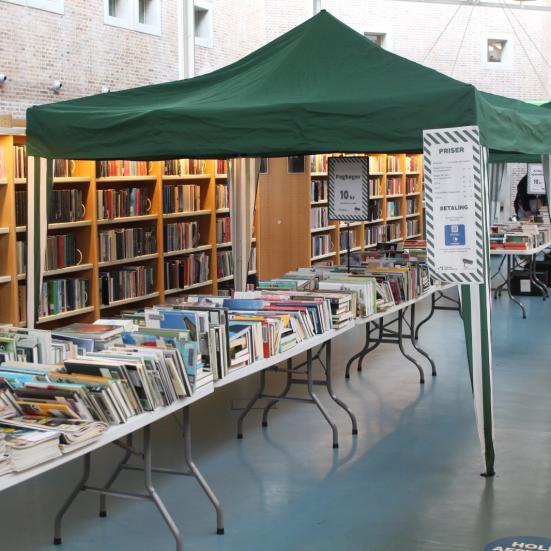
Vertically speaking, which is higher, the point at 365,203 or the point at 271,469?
the point at 365,203

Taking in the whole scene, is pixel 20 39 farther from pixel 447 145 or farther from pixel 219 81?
pixel 447 145

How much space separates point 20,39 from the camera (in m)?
9.55

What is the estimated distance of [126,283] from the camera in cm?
966

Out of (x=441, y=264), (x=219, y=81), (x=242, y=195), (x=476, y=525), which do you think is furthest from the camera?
(x=242, y=195)

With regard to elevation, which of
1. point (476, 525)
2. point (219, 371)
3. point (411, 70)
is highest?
point (411, 70)

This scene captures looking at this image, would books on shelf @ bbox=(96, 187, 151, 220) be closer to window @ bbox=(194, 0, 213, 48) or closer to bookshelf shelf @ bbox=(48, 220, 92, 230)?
bookshelf shelf @ bbox=(48, 220, 92, 230)

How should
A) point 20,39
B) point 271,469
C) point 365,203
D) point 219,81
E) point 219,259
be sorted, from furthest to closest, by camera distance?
point 219,259
point 20,39
point 365,203
point 219,81
point 271,469

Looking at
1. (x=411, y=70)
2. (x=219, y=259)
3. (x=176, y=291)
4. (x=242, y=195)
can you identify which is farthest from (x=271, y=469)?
(x=219, y=259)

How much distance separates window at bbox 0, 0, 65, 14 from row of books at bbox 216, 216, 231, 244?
288cm

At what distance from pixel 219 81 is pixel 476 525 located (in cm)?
393

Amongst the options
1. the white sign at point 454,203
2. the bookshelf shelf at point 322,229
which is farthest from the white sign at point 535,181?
the white sign at point 454,203

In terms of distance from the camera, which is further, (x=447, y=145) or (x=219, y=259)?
(x=219, y=259)

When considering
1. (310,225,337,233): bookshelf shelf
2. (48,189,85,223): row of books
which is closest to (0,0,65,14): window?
(48,189,85,223): row of books

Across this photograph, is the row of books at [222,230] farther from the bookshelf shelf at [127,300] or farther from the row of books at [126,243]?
the bookshelf shelf at [127,300]
